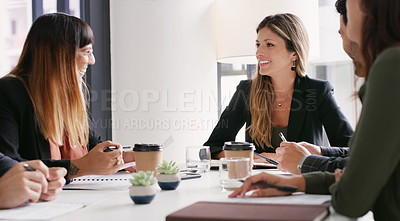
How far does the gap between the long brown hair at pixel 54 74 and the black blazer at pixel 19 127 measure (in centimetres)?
3

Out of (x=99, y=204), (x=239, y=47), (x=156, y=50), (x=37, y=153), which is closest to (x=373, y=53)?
(x=99, y=204)

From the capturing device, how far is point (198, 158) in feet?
5.90

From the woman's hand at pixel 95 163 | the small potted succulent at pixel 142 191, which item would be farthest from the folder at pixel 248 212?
the woman's hand at pixel 95 163

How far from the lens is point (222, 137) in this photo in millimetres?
2699

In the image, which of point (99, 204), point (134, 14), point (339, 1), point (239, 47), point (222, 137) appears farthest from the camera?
point (134, 14)

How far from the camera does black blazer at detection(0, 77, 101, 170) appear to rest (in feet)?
5.30

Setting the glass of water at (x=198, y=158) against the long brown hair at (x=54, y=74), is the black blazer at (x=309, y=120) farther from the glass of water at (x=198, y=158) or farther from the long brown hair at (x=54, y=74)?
the long brown hair at (x=54, y=74)

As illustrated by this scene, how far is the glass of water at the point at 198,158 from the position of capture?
1.77 meters

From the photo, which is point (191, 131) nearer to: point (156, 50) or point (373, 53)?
point (156, 50)

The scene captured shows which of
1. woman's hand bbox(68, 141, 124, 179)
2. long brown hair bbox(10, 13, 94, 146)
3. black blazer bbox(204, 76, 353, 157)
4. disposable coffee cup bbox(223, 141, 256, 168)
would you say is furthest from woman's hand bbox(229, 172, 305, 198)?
black blazer bbox(204, 76, 353, 157)

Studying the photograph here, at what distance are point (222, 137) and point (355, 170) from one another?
5.93 feet

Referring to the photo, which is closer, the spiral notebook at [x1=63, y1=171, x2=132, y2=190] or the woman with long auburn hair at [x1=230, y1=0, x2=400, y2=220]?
the woman with long auburn hair at [x1=230, y1=0, x2=400, y2=220]

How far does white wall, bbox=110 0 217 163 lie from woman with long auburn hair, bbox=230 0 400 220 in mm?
2660

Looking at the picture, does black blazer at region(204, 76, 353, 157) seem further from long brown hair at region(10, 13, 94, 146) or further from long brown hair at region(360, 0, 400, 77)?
long brown hair at region(360, 0, 400, 77)
